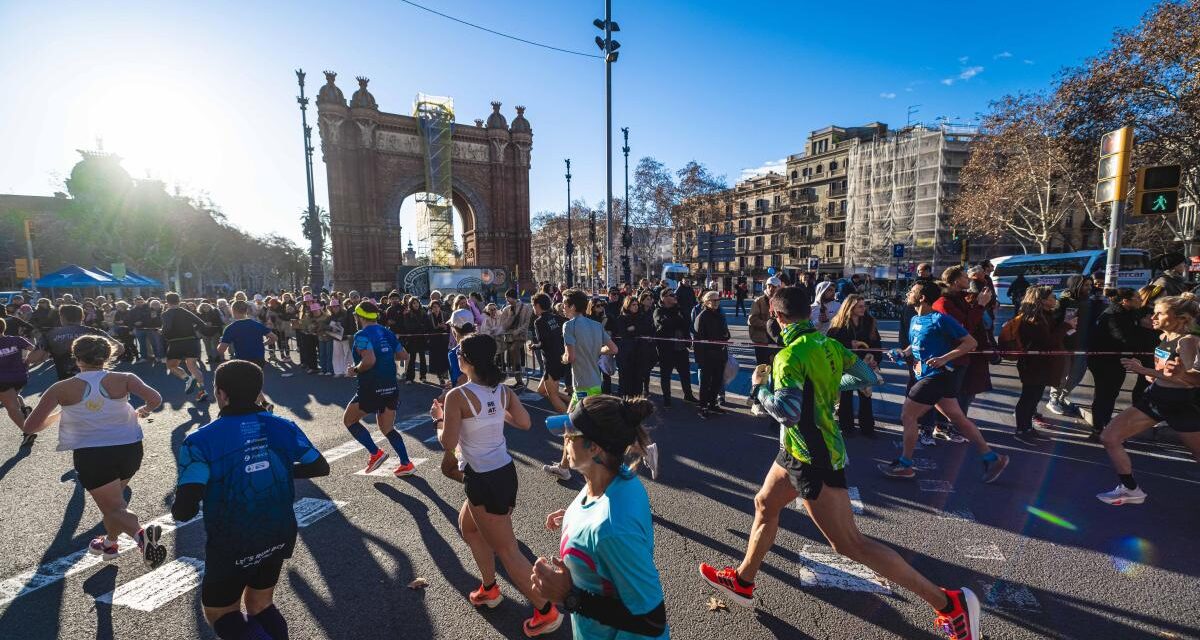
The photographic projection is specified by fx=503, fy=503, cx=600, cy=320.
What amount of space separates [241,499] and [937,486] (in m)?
5.56

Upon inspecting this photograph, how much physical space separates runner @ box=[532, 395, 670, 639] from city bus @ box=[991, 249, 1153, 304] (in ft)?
93.2

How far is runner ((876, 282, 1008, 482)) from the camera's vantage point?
462 centimetres

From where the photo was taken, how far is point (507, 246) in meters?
44.4

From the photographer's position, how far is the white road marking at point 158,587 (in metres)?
3.24

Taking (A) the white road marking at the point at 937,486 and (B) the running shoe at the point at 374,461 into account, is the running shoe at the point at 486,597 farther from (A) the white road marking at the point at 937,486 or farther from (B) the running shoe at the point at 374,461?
(A) the white road marking at the point at 937,486

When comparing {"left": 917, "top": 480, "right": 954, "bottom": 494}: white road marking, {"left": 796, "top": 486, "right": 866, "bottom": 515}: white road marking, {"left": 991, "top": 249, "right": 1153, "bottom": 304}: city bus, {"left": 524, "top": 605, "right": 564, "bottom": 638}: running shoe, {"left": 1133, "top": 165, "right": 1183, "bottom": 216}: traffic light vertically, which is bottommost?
{"left": 796, "top": 486, "right": 866, "bottom": 515}: white road marking

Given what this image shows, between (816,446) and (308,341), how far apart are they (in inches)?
495

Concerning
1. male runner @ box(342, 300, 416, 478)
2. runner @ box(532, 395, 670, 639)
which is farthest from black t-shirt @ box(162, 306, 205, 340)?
runner @ box(532, 395, 670, 639)

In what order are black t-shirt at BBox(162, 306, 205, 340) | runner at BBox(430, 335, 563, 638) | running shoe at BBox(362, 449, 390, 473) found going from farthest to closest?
black t-shirt at BBox(162, 306, 205, 340) → running shoe at BBox(362, 449, 390, 473) → runner at BBox(430, 335, 563, 638)

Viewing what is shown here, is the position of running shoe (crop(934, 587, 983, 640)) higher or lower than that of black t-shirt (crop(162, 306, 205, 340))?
lower

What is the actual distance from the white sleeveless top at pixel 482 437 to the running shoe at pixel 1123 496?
5.17 metres

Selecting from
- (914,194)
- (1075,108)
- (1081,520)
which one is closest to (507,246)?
(1075,108)

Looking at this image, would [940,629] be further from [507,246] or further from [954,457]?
[507,246]

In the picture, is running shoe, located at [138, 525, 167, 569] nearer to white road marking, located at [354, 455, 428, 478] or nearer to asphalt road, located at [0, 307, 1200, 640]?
asphalt road, located at [0, 307, 1200, 640]
